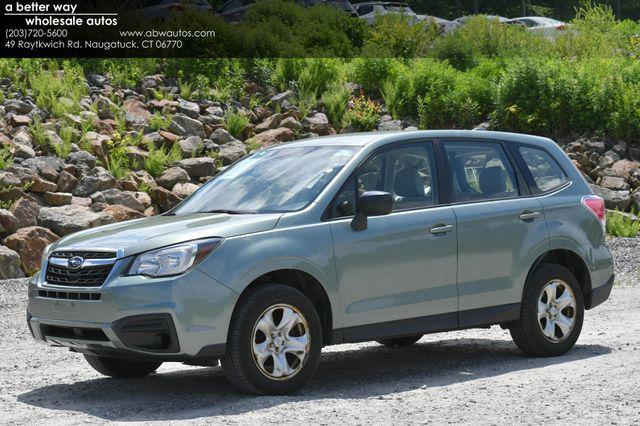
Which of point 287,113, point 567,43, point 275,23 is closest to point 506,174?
point 287,113

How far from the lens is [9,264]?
14398mm

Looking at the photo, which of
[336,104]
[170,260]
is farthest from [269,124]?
[170,260]

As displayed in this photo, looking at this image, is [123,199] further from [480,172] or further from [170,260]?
[170,260]

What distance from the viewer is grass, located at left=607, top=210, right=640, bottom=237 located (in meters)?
18.3

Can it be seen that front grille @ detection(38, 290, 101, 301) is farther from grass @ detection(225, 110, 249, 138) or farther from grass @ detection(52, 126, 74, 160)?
grass @ detection(225, 110, 249, 138)

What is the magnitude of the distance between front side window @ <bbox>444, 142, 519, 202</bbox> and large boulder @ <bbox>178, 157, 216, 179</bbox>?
30.7 ft

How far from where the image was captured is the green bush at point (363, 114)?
69.1 feet

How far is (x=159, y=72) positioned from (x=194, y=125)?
101 inches

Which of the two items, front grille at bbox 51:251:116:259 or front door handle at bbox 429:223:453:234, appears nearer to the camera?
front grille at bbox 51:251:116:259

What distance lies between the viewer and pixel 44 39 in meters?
21.7

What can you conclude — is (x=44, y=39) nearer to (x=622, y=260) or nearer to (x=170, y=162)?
(x=170, y=162)

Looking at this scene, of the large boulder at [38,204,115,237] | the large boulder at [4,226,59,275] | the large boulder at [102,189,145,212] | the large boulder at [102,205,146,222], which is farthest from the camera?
the large boulder at [102,189,145,212]

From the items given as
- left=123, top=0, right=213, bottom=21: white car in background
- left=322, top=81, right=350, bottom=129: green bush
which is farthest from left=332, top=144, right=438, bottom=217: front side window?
left=123, top=0, right=213, bottom=21: white car in background

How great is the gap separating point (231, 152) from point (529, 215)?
33.8 feet
